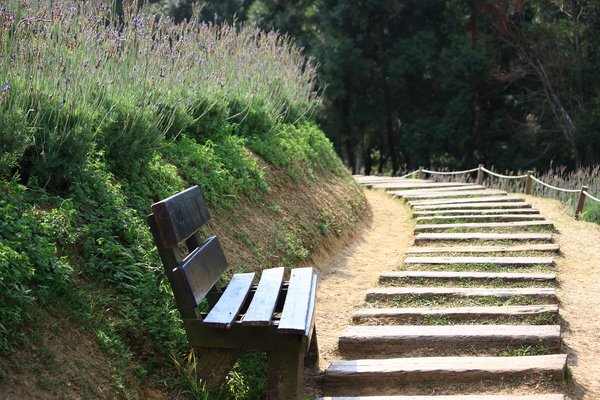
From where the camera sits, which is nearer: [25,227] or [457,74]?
[25,227]

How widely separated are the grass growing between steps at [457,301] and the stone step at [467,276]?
0.61m

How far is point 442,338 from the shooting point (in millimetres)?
4883

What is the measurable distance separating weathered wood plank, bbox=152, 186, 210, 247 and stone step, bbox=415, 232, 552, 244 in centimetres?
429

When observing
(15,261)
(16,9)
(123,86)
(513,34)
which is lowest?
(15,261)

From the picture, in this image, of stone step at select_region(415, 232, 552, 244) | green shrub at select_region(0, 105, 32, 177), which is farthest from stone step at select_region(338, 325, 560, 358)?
stone step at select_region(415, 232, 552, 244)

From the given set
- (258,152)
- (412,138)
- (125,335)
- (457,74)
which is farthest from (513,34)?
(125,335)

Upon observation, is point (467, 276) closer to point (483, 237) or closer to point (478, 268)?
point (478, 268)

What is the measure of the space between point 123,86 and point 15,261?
2.61m

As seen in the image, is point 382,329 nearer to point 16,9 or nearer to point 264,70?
point 16,9

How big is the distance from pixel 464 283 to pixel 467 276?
0.11 meters

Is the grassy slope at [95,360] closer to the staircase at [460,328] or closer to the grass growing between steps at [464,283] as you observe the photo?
the staircase at [460,328]

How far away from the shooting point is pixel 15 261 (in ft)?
11.1

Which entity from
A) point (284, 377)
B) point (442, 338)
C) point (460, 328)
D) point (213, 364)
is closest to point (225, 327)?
point (213, 364)

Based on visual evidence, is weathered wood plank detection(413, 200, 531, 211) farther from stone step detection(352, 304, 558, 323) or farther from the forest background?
the forest background
